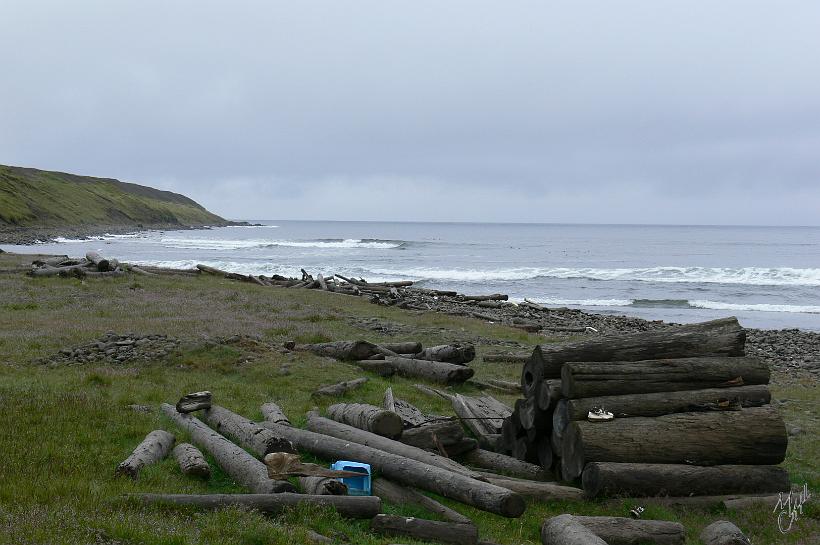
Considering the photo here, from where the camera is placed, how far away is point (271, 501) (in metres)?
7.74

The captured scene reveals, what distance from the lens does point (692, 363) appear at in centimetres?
1123

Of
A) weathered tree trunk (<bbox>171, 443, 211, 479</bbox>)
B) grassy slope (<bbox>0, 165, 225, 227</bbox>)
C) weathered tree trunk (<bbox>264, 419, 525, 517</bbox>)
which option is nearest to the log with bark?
weathered tree trunk (<bbox>264, 419, 525, 517</bbox>)

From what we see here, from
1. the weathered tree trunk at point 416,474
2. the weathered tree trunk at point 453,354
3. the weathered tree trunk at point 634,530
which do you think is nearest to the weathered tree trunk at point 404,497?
the weathered tree trunk at point 416,474

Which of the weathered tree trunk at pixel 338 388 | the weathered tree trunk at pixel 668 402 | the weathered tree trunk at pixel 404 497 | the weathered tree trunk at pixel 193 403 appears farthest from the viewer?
the weathered tree trunk at pixel 338 388

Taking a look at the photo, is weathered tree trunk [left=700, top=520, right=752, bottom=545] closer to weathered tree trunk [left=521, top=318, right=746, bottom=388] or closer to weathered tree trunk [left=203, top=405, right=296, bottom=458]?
weathered tree trunk [left=521, top=318, right=746, bottom=388]

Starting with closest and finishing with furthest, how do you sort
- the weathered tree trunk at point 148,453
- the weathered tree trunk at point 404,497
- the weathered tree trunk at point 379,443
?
the weathered tree trunk at point 404,497, the weathered tree trunk at point 148,453, the weathered tree trunk at point 379,443

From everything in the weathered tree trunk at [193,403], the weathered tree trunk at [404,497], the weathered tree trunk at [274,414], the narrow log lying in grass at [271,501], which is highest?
the weathered tree trunk at [193,403]

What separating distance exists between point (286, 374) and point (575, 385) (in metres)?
8.47

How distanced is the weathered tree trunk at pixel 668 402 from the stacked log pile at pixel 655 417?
0.02 metres

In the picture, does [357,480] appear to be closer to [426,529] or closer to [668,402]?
[426,529]

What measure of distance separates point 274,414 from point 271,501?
4269 mm

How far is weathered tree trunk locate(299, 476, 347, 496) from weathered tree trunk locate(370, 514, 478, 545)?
673 millimetres

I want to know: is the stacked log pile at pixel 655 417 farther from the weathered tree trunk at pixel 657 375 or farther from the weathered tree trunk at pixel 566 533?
the weathered tree trunk at pixel 566 533

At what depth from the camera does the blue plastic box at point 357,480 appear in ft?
28.8
